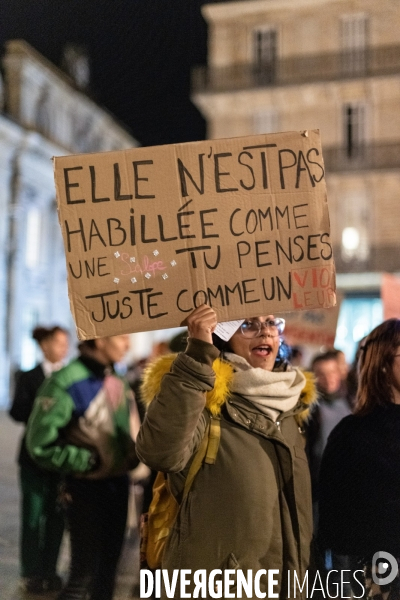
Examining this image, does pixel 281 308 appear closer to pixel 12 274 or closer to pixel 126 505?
pixel 126 505

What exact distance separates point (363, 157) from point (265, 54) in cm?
433

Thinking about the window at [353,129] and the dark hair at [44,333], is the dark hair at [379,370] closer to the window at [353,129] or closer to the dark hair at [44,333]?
the dark hair at [44,333]

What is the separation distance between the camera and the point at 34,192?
24.3 metres

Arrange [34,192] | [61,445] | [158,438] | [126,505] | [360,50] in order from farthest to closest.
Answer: [34,192] < [360,50] < [126,505] < [61,445] < [158,438]

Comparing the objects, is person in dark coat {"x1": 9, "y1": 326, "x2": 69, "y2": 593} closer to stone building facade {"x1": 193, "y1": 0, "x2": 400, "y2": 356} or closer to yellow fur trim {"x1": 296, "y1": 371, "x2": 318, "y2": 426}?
yellow fur trim {"x1": 296, "y1": 371, "x2": 318, "y2": 426}

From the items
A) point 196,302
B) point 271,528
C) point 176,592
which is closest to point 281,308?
point 196,302

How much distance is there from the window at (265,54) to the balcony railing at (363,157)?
2916 millimetres

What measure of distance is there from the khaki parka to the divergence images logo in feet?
1.25

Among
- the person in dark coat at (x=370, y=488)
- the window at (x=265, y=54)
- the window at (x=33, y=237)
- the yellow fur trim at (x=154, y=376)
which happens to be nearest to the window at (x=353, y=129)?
the window at (x=265, y=54)

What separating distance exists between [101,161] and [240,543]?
1.42 metres

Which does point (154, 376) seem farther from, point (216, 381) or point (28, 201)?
point (28, 201)

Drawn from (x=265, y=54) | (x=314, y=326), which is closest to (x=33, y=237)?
(x=265, y=54)

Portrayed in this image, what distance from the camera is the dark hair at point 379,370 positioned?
2.65 m

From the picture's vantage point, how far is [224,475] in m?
2.23
